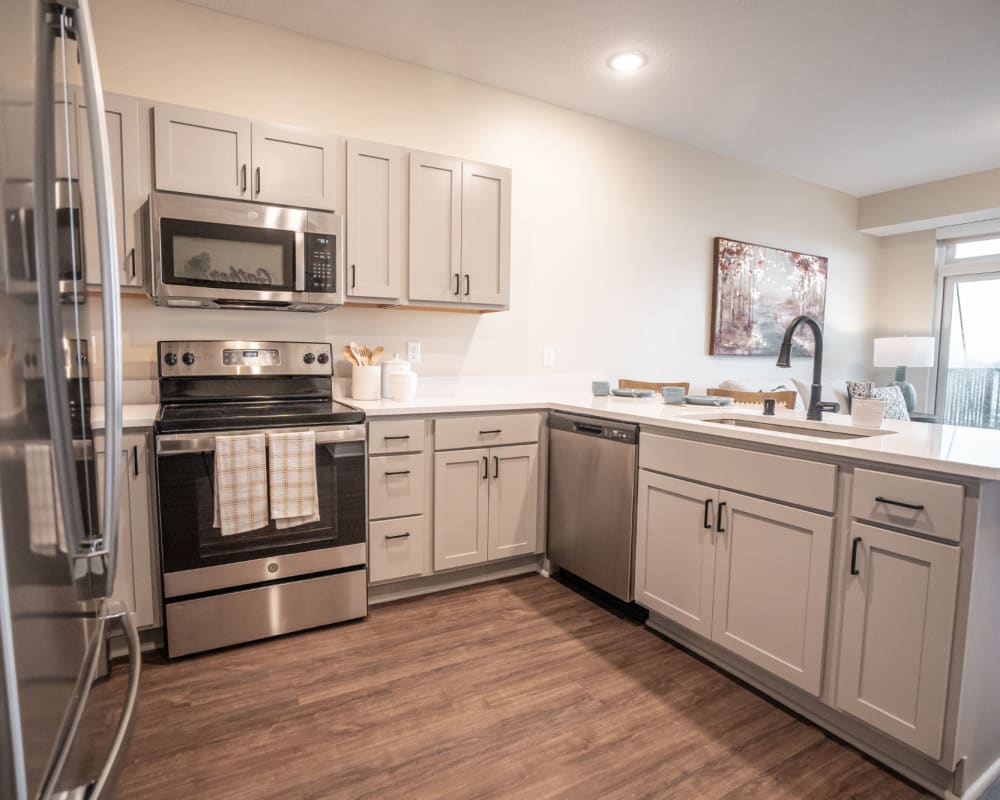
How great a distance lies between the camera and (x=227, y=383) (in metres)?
2.43

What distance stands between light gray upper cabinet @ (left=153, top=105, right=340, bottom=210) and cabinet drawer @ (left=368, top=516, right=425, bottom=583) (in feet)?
4.86

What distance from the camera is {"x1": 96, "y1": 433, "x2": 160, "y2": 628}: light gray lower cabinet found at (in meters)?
2.04

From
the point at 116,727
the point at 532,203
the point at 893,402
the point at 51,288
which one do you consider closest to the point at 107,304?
the point at 51,288

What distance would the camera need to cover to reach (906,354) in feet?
16.1

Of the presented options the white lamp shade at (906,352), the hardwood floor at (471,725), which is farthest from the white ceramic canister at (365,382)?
the white lamp shade at (906,352)

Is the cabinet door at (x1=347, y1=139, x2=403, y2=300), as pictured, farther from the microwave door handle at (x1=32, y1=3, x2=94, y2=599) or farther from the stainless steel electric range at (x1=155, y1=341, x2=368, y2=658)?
the microwave door handle at (x1=32, y1=3, x2=94, y2=599)

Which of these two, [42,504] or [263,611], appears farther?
[263,611]

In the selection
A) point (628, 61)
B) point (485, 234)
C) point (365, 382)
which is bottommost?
point (365, 382)

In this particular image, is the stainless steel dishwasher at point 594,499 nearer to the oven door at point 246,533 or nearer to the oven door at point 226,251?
the oven door at point 246,533

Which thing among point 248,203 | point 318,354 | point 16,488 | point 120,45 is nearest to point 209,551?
point 318,354

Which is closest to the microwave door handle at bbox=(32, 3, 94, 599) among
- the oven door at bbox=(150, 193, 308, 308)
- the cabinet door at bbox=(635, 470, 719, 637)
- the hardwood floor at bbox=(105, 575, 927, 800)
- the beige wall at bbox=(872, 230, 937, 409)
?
the hardwood floor at bbox=(105, 575, 927, 800)

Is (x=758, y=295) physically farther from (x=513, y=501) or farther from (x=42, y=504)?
(x=42, y=504)

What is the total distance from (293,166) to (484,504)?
5.83 feet

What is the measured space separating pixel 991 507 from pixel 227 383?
2640 mm
